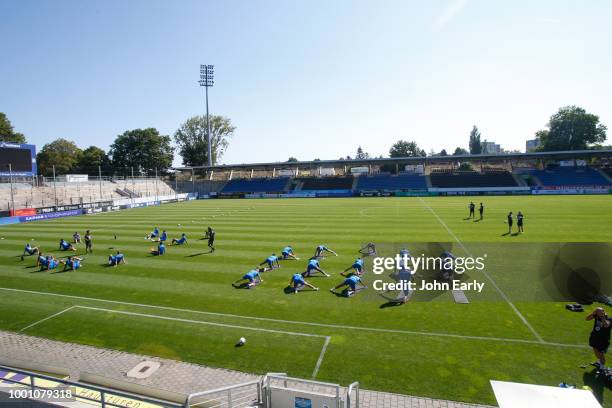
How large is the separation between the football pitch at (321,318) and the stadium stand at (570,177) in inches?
1837

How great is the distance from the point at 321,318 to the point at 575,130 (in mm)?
124883

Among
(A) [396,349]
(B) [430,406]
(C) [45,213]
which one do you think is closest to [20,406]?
(B) [430,406]

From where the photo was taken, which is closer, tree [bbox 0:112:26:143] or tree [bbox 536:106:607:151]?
tree [bbox 0:112:26:143]

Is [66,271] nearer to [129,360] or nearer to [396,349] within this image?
[129,360]

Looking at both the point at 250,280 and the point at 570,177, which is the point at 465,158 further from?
the point at 250,280

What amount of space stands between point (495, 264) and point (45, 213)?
53.4 meters

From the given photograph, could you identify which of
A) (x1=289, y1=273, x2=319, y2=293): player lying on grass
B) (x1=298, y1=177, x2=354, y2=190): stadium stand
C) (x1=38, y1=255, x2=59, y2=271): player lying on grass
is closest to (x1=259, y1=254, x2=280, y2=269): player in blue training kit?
(x1=289, y1=273, x2=319, y2=293): player lying on grass

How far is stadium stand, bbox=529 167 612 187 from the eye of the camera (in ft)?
206

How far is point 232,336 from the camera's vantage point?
11.8 m

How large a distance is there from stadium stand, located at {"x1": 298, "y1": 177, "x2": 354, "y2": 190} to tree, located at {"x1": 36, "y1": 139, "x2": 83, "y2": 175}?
67.3 metres

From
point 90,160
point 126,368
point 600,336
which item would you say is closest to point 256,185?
point 90,160

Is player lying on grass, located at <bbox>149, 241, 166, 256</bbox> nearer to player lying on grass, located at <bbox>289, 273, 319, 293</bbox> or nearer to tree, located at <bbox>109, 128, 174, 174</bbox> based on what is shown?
player lying on grass, located at <bbox>289, 273, 319, 293</bbox>

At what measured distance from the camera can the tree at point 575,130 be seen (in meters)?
105

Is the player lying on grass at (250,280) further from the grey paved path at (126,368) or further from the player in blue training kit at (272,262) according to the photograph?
the grey paved path at (126,368)
